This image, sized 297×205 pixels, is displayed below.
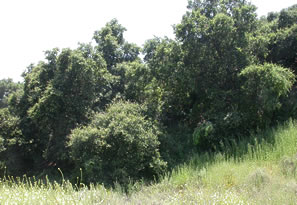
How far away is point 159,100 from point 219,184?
6.32 meters

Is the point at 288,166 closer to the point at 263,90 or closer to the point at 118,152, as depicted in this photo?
the point at 263,90

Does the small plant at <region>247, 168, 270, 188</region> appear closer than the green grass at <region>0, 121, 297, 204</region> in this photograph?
No

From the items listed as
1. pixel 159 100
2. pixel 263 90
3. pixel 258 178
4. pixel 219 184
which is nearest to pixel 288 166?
pixel 258 178

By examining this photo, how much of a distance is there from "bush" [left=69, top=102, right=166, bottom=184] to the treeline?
38mm

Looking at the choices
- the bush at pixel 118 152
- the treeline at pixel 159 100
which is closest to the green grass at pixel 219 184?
the bush at pixel 118 152

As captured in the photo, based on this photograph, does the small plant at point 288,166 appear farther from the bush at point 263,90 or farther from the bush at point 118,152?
the bush at point 118,152

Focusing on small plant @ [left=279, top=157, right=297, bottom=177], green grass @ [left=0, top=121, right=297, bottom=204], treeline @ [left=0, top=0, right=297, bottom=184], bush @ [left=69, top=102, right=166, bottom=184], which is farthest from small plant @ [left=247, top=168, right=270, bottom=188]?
bush @ [left=69, top=102, right=166, bottom=184]

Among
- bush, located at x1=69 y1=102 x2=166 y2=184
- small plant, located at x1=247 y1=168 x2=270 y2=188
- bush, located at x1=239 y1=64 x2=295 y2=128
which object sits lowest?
small plant, located at x1=247 y1=168 x2=270 y2=188

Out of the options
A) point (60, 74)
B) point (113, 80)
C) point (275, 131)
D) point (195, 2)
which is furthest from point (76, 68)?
point (275, 131)

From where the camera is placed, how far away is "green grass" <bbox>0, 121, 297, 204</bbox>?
5.82m

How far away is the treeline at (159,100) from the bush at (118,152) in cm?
4

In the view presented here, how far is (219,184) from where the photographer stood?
8.00 meters

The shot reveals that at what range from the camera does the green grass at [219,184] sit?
582 cm

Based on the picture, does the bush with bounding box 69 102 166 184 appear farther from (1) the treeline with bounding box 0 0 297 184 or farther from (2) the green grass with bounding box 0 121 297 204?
(2) the green grass with bounding box 0 121 297 204
